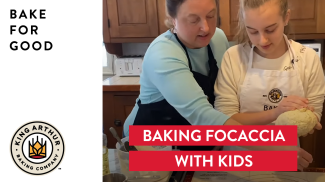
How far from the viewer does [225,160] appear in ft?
3.22

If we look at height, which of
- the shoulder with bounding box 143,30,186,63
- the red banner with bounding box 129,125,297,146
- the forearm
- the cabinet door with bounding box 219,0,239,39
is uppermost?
the cabinet door with bounding box 219,0,239,39

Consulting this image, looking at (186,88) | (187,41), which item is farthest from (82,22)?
(187,41)

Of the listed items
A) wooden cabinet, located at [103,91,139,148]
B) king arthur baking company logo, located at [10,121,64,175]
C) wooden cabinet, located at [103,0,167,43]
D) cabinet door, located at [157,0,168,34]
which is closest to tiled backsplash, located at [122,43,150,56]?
wooden cabinet, located at [103,0,167,43]

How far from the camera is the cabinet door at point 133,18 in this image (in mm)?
2117

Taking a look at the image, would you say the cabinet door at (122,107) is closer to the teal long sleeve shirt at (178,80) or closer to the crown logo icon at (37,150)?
the teal long sleeve shirt at (178,80)

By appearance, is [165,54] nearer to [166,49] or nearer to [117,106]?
[166,49]

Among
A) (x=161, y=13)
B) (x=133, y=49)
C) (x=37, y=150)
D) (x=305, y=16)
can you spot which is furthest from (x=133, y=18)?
(x=37, y=150)

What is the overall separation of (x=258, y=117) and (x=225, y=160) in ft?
0.54

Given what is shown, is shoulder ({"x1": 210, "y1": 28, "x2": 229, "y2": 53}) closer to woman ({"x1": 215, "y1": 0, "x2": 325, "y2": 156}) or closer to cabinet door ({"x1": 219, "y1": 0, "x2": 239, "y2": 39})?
woman ({"x1": 215, "y1": 0, "x2": 325, "y2": 156})

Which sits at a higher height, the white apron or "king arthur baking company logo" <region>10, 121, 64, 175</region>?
the white apron

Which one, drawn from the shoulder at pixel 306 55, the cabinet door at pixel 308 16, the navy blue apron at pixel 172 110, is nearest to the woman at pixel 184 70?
the navy blue apron at pixel 172 110

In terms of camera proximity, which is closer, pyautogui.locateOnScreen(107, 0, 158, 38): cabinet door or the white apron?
the white apron

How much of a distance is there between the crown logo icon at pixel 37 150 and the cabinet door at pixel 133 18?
1.51 meters

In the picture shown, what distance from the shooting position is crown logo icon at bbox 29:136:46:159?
2.34 feet
